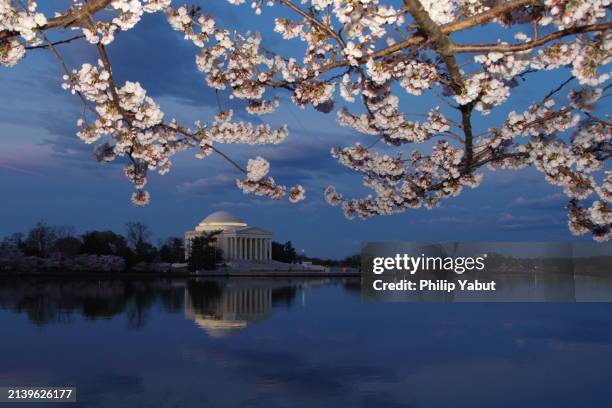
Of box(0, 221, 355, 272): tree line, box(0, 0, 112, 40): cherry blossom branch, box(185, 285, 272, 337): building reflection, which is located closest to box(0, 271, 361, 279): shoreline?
box(0, 221, 355, 272): tree line

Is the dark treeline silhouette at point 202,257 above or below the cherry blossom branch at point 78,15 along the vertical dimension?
below

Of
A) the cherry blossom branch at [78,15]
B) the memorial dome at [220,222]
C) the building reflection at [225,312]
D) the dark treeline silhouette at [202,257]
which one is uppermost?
the memorial dome at [220,222]

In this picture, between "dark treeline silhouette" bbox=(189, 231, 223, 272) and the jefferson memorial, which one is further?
the jefferson memorial

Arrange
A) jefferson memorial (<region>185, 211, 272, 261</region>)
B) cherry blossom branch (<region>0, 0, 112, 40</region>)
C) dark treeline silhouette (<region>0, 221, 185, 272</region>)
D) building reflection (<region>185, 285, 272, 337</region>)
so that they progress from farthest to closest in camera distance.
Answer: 1. jefferson memorial (<region>185, 211, 272, 261</region>)
2. dark treeline silhouette (<region>0, 221, 185, 272</region>)
3. building reflection (<region>185, 285, 272, 337</region>)
4. cherry blossom branch (<region>0, 0, 112, 40</region>)

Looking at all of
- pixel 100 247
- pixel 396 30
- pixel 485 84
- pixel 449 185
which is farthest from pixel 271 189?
pixel 100 247

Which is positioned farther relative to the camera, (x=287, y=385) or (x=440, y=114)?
(x=287, y=385)

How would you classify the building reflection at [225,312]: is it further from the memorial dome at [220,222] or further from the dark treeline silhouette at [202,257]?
the memorial dome at [220,222]

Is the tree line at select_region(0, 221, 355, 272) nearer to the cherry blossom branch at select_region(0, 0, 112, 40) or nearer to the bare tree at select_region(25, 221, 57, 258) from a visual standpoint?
the bare tree at select_region(25, 221, 57, 258)

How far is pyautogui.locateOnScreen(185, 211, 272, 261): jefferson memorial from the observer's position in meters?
136

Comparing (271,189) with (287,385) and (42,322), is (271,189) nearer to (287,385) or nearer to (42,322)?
(287,385)

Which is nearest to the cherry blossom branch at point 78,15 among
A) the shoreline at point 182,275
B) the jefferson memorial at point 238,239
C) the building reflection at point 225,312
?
the building reflection at point 225,312

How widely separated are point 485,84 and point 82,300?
44.7 meters

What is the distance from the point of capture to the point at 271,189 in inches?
510

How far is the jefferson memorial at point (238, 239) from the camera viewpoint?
445 ft
